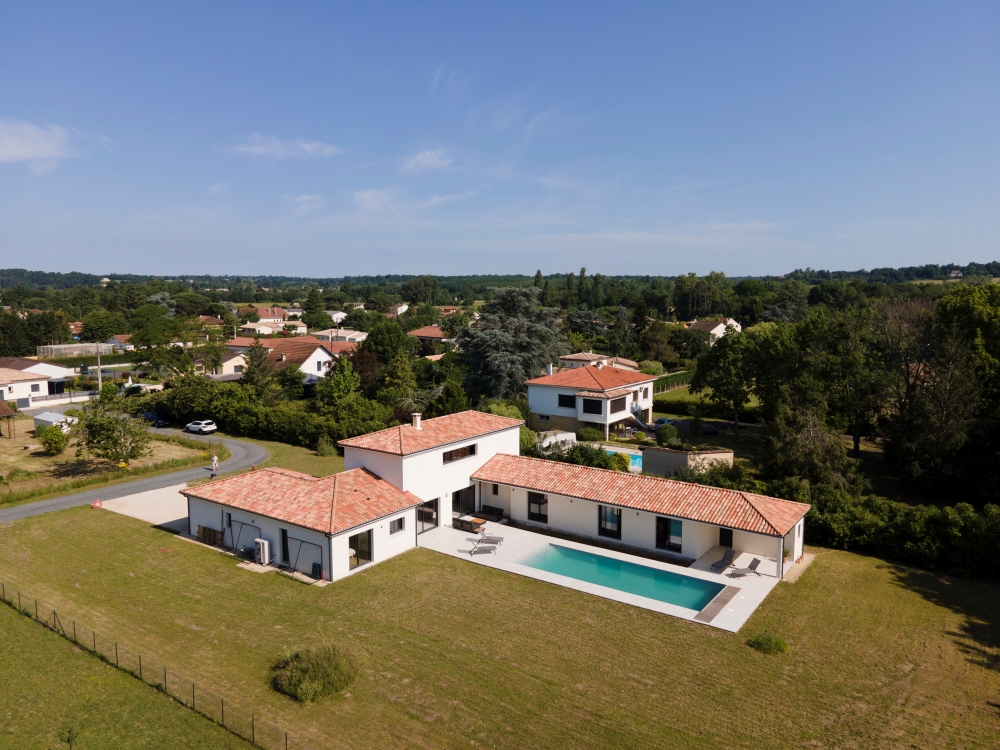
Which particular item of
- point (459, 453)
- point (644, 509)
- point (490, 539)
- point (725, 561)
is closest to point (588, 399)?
point (459, 453)

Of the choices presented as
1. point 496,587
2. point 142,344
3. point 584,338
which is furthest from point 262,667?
point 584,338

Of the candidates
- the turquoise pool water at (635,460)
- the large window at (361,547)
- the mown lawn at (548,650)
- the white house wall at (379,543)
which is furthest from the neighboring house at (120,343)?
the large window at (361,547)

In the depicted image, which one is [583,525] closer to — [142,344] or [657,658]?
[657,658]

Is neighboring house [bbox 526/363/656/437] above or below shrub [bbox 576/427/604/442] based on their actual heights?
above

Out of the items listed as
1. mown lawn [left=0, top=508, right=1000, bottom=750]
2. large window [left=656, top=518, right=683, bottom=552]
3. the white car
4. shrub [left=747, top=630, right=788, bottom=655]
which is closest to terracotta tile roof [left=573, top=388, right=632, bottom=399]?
large window [left=656, top=518, right=683, bottom=552]

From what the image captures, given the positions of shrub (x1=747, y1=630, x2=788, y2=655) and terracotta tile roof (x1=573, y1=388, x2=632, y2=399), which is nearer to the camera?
shrub (x1=747, y1=630, x2=788, y2=655)

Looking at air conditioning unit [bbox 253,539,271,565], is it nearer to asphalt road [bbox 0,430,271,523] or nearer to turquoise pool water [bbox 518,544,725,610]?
turquoise pool water [bbox 518,544,725,610]

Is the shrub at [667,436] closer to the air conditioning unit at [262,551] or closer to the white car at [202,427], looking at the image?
the air conditioning unit at [262,551]
